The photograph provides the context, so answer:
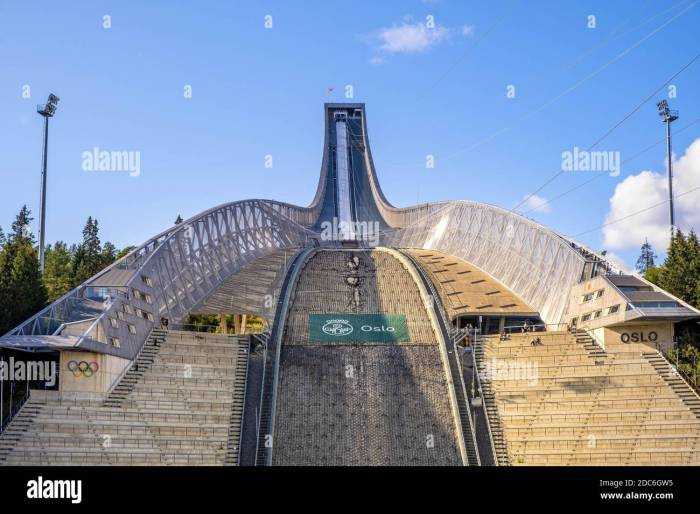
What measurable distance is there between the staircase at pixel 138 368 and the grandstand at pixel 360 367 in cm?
10

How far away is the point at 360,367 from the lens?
4572cm

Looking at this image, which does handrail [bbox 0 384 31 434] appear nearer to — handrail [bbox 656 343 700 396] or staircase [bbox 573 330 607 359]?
staircase [bbox 573 330 607 359]

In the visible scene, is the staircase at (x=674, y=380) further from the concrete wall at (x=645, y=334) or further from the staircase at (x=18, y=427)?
the staircase at (x=18, y=427)

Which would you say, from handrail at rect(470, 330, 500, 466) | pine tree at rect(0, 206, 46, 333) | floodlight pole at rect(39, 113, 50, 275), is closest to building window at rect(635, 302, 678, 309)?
handrail at rect(470, 330, 500, 466)

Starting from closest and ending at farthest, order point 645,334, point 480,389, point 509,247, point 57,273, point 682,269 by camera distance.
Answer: point 480,389 → point 645,334 → point 682,269 → point 509,247 → point 57,273

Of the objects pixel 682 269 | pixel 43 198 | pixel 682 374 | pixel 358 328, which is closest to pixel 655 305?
pixel 682 374

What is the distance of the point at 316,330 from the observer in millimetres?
50625

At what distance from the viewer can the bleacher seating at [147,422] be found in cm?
3599

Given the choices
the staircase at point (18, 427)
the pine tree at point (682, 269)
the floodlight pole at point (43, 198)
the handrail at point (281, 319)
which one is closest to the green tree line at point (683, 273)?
the pine tree at point (682, 269)

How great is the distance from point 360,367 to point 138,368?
1164 cm

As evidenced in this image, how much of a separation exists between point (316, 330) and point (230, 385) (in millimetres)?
9211

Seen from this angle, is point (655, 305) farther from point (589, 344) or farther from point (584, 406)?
point (584, 406)

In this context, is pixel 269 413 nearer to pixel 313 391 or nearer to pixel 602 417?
pixel 313 391
